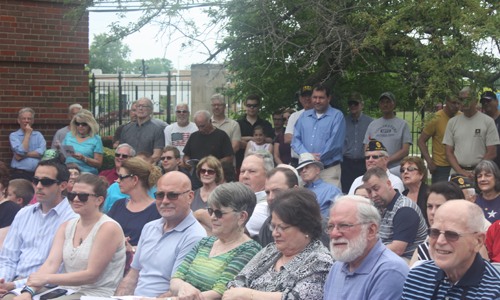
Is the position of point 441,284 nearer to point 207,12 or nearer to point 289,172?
point 289,172

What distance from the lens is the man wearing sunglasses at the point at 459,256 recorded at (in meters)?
2.51

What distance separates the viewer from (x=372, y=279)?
9.09 ft

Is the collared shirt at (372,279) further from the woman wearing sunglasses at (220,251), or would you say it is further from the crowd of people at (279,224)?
the woman wearing sunglasses at (220,251)

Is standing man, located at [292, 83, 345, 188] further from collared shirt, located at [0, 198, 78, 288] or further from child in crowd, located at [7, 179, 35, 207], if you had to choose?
child in crowd, located at [7, 179, 35, 207]

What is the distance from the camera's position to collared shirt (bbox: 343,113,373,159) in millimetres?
7461

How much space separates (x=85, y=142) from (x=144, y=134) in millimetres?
920

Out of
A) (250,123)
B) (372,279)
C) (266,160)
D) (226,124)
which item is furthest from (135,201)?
(250,123)

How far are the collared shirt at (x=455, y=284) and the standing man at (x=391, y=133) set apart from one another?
4303 millimetres

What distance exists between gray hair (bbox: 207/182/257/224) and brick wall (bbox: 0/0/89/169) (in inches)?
217

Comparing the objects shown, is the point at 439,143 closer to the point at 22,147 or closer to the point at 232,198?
the point at 232,198

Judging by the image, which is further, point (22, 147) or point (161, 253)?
point (22, 147)

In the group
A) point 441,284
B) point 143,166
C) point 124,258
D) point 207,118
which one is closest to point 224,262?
point 124,258

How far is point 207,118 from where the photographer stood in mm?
7426

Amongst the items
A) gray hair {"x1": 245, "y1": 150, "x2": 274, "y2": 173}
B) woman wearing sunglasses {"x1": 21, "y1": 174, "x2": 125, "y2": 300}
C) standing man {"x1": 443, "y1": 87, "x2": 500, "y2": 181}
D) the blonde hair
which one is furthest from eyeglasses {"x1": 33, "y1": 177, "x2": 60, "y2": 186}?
standing man {"x1": 443, "y1": 87, "x2": 500, "y2": 181}
